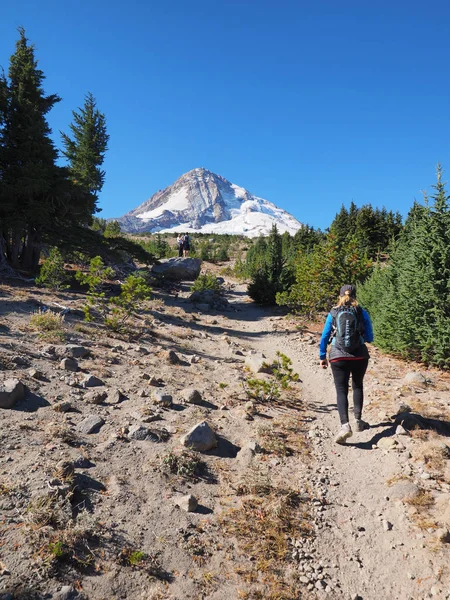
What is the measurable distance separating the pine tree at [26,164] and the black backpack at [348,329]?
1426 cm

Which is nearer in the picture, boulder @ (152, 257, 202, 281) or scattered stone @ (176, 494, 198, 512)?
scattered stone @ (176, 494, 198, 512)

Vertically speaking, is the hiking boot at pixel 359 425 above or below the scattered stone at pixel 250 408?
above

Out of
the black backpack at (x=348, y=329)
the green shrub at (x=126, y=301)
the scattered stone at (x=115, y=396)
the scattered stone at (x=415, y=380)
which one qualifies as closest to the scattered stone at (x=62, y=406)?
the scattered stone at (x=115, y=396)

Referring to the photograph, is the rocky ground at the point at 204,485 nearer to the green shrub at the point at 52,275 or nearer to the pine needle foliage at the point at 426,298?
the pine needle foliage at the point at 426,298

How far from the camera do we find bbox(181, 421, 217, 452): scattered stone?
4.59m

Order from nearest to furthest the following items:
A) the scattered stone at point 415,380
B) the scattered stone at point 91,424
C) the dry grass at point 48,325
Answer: the scattered stone at point 91,424 → the scattered stone at point 415,380 → the dry grass at point 48,325

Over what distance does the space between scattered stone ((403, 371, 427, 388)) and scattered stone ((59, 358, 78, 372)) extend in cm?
715

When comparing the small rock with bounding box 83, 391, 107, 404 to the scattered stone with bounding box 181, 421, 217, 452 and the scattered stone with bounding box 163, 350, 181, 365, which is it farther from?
the scattered stone with bounding box 163, 350, 181, 365

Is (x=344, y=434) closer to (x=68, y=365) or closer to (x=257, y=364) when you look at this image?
(x=257, y=364)

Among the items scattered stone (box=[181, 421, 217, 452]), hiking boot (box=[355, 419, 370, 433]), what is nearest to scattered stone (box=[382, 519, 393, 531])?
hiking boot (box=[355, 419, 370, 433])

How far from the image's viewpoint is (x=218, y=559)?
3.00 m

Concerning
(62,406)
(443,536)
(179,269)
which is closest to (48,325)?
(62,406)

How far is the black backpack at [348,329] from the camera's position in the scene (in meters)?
4.93

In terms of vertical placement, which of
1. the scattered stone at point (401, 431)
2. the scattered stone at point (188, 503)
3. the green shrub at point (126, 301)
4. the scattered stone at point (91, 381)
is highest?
the green shrub at point (126, 301)
